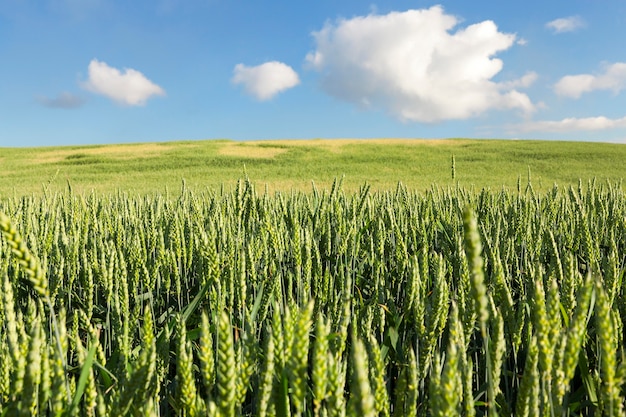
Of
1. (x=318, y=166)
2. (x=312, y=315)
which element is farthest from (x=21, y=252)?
(x=318, y=166)

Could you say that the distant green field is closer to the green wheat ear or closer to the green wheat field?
the green wheat field

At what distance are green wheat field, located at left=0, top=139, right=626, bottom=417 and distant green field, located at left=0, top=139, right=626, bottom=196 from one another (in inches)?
427

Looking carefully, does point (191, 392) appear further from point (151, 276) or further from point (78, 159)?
point (78, 159)

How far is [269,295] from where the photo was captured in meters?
1.54

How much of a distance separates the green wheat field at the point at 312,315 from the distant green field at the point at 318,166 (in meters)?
10.8

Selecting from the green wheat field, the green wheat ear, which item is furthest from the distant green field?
the green wheat ear

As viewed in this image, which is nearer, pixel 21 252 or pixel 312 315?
pixel 21 252

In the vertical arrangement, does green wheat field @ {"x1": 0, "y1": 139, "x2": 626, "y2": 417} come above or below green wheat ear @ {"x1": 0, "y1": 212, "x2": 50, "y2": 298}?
below

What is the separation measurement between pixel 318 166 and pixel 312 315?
1721 centimetres

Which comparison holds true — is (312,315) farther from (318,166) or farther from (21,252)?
(318,166)

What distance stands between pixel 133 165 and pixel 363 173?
32.8ft

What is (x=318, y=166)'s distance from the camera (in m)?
18.9

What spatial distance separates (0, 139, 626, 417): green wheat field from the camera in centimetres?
70

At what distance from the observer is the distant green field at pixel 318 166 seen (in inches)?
585
